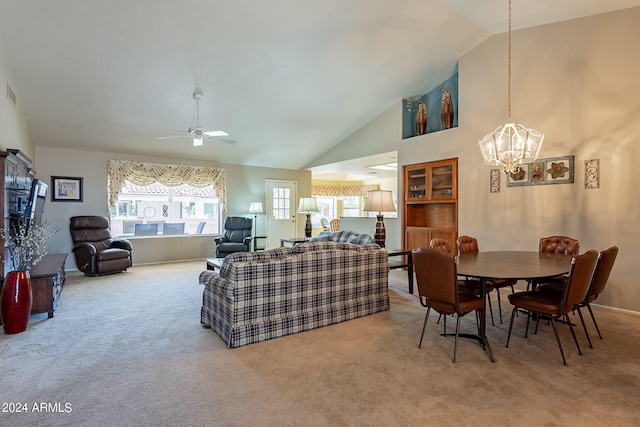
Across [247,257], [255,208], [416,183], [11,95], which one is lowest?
[247,257]

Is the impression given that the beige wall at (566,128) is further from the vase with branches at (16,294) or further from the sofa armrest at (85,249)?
the sofa armrest at (85,249)

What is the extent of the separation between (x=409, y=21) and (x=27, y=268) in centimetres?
524

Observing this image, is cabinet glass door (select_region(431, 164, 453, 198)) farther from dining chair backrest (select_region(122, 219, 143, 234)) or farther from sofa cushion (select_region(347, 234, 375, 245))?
dining chair backrest (select_region(122, 219, 143, 234))

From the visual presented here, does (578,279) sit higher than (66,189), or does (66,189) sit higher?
(66,189)

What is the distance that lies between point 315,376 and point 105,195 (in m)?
6.18

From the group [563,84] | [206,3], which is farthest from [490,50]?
[206,3]

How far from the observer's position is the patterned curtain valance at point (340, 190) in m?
12.1

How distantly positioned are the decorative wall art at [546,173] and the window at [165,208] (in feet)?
20.5

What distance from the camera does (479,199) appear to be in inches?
200

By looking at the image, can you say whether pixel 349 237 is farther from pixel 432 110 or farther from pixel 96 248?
pixel 96 248

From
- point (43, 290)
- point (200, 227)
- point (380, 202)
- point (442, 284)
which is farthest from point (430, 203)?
point (43, 290)

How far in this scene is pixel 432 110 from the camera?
613cm

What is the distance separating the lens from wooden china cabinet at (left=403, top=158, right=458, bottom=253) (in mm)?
5574

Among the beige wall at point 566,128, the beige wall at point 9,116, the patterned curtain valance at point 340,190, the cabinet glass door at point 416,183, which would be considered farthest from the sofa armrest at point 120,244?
the patterned curtain valance at point 340,190
